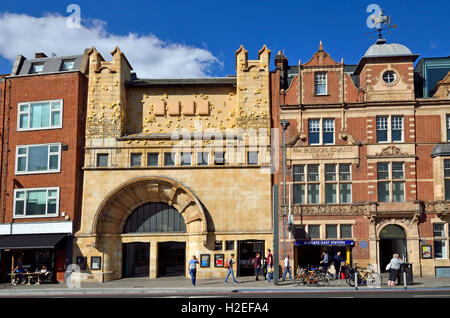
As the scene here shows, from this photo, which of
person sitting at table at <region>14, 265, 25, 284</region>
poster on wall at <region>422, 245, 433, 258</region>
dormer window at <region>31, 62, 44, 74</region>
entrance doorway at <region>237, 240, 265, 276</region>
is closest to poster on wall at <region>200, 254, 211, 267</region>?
entrance doorway at <region>237, 240, 265, 276</region>

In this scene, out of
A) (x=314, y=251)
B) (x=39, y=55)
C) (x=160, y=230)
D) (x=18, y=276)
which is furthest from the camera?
(x=39, y=55)

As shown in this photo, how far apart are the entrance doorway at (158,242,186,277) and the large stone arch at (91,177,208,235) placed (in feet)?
→ 6.08

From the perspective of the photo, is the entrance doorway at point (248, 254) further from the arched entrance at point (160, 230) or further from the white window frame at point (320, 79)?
the white window frame at point (320, 79)

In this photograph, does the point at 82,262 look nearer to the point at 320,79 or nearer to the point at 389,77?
the point at 320,79

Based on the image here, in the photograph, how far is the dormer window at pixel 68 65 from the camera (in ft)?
113

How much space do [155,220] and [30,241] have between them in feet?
26.5

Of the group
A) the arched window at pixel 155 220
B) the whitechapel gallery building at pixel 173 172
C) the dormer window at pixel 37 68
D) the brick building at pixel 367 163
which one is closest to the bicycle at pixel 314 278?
the brick building at pixel 367 163

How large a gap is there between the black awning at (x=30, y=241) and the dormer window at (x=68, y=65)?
12214mm

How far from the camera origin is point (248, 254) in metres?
31.0

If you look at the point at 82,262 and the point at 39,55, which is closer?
the point at 82,262

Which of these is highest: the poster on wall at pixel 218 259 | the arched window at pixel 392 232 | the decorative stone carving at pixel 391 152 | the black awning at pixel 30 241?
the decorative stone carving at pixel 391 152

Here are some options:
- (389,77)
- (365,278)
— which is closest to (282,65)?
(389,77)

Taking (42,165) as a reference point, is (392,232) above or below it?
below

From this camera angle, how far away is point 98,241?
100 feet
